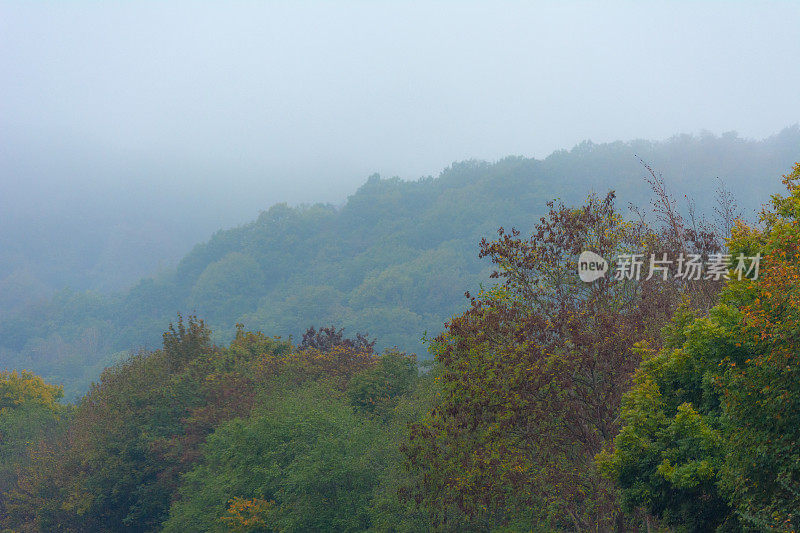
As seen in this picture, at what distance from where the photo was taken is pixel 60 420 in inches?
2181

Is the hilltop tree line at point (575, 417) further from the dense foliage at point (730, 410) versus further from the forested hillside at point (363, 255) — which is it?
the forested hillside at point (363, 255)

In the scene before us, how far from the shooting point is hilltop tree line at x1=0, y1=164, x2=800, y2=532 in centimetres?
855

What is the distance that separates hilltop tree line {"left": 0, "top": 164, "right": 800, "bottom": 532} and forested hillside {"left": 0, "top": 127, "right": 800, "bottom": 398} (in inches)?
4188

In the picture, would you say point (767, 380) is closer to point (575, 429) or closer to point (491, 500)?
point (575, 429)

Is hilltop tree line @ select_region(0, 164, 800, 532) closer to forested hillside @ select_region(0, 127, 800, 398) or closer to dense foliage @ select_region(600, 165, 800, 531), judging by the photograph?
dense foliage @ select_region(600, 165, 800, 531)

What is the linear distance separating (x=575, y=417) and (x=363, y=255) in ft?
521

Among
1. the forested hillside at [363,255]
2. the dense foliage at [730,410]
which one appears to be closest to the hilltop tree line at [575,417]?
the dense foliage at [730,410]

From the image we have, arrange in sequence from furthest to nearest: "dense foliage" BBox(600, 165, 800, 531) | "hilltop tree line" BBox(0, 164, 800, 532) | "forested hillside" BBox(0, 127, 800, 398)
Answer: "forested hillside" BBox(0, 127, 800, 398)
"hilltop tree line" BBox(0, 164, 800, 532)
"dense foliage" BBox(600, 165, 800, 531)

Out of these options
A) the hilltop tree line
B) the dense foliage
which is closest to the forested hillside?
the hilltop tree line

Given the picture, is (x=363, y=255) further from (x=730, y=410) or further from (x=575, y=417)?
(x=730, y=410)

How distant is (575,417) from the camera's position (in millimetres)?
13469

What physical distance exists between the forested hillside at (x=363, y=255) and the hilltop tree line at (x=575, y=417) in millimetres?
106374

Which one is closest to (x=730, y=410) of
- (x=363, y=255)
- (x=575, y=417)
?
(x=575, y=417)

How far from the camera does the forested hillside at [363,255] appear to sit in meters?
144
